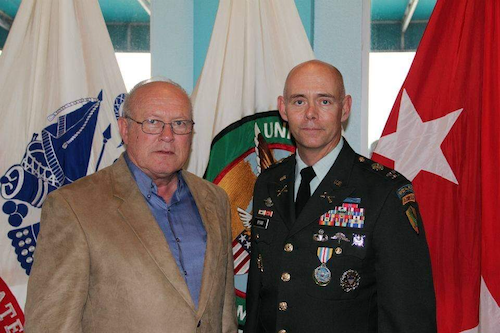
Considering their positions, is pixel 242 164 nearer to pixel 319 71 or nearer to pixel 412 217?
pixel 319 71

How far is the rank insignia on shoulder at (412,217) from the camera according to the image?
1.60 m

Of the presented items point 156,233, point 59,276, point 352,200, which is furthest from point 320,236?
point 59,276

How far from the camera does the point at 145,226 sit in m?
1.60

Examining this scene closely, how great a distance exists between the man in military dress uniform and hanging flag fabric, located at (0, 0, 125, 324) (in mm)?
1009

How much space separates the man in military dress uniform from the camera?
1582 mm

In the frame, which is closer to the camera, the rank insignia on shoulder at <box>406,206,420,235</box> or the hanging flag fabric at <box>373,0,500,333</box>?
the rank insignia on shoulder at <box>406,206,420,235</box>

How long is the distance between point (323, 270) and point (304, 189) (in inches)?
12.0

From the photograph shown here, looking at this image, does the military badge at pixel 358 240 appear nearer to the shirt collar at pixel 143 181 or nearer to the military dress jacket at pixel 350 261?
the military dress jacket at pixel 350 261

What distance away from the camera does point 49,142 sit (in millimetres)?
2334

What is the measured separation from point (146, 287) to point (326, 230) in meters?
0.63

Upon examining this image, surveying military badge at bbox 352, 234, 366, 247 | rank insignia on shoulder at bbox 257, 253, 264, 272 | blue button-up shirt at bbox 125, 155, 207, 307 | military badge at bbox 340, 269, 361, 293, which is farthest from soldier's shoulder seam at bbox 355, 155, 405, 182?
blue button-up shirt at bbox 125, 155, 207, 307

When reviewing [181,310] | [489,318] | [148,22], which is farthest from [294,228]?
[148,22]

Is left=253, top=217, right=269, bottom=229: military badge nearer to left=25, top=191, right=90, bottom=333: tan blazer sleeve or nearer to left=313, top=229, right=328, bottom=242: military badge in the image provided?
left=313, top=229, right=328, bottom=242: military badge

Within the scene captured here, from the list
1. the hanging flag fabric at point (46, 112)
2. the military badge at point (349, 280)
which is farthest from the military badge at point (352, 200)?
the hanging flag fabric at point (46, 112)
